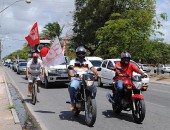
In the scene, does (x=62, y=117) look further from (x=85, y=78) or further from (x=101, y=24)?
(x=101, y=24)

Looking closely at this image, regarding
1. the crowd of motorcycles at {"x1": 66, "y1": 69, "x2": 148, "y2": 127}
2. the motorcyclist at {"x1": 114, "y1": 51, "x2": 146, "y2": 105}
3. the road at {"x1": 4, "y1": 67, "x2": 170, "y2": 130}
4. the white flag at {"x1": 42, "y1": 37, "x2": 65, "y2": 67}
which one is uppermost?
the white flag at {"x1": 42, "y1": 37, "x2": 65, "y2": 67}

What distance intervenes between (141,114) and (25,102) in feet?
20.5

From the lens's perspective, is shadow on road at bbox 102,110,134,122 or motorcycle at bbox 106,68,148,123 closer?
motorcycle at bbox 106,68,148,123

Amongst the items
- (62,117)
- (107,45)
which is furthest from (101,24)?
(62,117)

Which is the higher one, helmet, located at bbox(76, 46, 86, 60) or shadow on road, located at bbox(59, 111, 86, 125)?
helmet, located at bbox(76, 46, 86, 60)

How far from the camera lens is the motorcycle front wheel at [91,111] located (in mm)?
9086

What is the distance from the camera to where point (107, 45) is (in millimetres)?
39688

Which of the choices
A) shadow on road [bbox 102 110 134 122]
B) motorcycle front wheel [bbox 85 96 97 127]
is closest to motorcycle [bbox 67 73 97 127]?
motorcycle front wheel [bbox 85 96 97 127]

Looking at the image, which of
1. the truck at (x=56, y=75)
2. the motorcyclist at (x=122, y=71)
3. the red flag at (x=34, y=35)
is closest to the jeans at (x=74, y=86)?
the motorcyclist at (x=122, y=71)

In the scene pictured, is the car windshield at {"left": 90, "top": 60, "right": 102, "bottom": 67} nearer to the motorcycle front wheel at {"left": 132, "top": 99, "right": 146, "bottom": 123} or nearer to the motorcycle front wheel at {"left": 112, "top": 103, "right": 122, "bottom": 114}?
the motorcycle front wheel at {"left": 112, "top": 103, "right": 122, "bottom": 114}

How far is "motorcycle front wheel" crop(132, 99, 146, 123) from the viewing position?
9.49 m

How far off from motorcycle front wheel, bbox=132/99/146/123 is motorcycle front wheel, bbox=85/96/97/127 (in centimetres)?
120

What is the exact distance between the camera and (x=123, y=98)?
1038cm

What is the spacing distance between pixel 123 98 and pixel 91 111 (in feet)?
4.75
